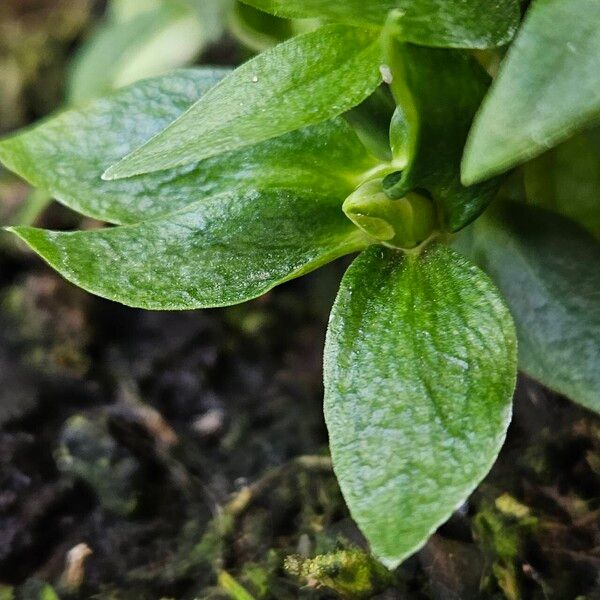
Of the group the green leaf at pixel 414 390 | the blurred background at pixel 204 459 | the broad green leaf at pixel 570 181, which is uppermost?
the green leaf at pixel 414 390

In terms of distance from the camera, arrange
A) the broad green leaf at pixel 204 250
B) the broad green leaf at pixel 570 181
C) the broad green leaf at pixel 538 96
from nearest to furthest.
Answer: the broad green leaf at pixel 538 96 → the broad green leaf at pixel 204 250 → the broad green leaf at pixel 570 181

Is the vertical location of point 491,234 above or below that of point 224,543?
above

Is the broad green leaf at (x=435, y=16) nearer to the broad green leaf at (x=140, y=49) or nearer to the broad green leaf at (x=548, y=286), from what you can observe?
the broad green leaf at (x=548, y=286)

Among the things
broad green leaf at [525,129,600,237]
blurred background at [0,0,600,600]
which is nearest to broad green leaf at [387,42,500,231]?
broad green leaf at [525,129,600,237]

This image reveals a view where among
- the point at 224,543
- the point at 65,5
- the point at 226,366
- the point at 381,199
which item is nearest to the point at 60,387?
the point at 226,366

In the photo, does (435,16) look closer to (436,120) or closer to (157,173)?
(436,120)

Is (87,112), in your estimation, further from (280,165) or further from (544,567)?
(544,567)

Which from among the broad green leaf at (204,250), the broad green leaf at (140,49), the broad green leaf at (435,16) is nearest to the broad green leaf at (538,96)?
the broad green leaf at (435,16)
